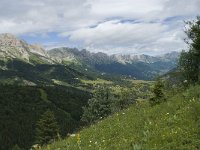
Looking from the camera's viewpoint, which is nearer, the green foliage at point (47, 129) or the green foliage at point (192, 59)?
the green foliage at point (192, 59)

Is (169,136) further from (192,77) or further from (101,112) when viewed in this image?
(101,112)

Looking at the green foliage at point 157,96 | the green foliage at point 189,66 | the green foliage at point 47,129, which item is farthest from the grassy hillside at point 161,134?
the green foliage at point 47,129

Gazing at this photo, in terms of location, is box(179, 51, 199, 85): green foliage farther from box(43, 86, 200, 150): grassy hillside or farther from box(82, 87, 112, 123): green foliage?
box(82, 87, 112, 123): green foliage

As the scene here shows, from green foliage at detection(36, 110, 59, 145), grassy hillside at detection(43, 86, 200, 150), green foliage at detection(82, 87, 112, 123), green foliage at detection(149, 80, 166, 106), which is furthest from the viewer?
green foliage at detection(82, 87, 112, 123)

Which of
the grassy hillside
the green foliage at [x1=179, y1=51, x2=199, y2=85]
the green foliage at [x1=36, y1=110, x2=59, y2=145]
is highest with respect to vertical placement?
the green foliage at [x1=179, y1=51, x2=199, y2=85]

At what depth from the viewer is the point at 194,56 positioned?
33.1 m

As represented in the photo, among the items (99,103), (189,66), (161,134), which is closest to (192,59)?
(189,66)

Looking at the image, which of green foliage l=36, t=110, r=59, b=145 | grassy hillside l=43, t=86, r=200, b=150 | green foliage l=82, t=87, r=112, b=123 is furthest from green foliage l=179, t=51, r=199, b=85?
green foliage l=36, t=110, r=59, b=145

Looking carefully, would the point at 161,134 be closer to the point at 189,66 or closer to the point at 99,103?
the point at 189,66

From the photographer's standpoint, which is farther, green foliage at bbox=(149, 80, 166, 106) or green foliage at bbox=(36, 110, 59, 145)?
green foliage at bbox=(36, 110, 59, 145)

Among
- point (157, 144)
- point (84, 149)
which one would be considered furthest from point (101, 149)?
point (157, 144)

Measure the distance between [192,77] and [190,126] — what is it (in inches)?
763

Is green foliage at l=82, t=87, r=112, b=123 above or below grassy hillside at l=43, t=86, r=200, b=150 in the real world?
below

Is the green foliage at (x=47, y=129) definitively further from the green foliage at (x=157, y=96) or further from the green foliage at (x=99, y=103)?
the green foliage at (x=157, y=96)
